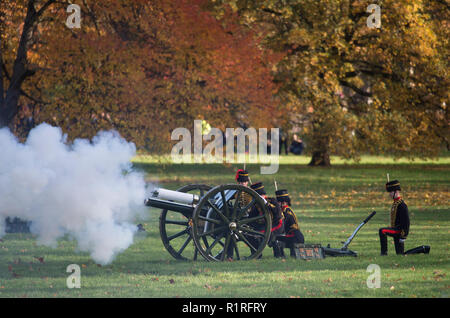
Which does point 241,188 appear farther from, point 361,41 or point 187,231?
point 361,41

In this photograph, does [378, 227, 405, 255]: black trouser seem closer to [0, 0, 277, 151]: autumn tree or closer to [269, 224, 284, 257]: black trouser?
[269, 224, 284, 257]: black trouser

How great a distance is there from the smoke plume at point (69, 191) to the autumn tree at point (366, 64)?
14635 millimetres

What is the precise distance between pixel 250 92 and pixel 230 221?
533 inches

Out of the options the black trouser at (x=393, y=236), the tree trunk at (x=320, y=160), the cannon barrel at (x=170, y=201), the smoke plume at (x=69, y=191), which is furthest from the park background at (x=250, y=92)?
the tree trunk at (x=320, y=160)

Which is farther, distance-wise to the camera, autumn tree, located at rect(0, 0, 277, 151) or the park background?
autumn tree, located at rect(0, 0, 277, 151)

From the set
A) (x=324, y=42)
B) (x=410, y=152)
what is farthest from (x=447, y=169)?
(x=324, y=42)

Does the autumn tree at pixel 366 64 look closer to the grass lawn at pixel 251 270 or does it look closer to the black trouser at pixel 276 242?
the grass lawn at pixel 251 270

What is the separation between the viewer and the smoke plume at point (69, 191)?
38.4 feet

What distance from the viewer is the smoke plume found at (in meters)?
11.7

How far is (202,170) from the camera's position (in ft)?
122

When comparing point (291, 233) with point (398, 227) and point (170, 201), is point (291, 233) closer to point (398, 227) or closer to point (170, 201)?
point (398, 227)

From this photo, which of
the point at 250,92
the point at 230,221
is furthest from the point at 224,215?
the point at 250,92

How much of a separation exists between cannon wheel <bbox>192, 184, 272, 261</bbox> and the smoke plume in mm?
1058

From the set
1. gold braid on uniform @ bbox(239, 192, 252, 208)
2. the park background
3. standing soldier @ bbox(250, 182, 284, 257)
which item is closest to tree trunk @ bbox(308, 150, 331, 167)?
the park background
